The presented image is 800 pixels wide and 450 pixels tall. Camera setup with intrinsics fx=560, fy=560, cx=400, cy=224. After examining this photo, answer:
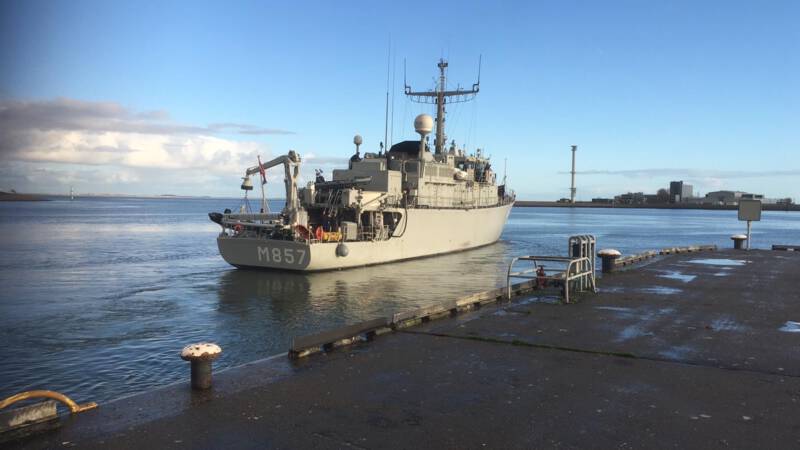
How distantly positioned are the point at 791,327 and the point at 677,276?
8678mm

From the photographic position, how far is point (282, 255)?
82.9 ft

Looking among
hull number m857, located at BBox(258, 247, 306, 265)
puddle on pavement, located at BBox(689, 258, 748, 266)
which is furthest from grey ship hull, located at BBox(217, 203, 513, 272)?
puddle on pavement, located at BBox(689, 258, 748, 266)

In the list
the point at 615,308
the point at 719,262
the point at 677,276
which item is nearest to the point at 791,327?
the point at 615,308

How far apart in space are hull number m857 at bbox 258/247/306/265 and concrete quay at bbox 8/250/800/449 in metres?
14.4

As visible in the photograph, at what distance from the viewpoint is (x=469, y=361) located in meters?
8.42

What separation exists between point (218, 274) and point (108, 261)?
9762mm

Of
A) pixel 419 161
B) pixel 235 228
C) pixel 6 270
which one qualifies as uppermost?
pixel 419 161

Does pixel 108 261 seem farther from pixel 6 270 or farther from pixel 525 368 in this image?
pixel 525 368

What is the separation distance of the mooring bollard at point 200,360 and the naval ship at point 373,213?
1748 centimetres

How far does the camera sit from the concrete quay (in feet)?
18.4

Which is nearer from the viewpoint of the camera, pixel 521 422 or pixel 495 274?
pixel 521 422

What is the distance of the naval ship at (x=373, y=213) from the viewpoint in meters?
25.5

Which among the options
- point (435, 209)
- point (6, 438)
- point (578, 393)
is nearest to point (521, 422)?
point (578, 393)

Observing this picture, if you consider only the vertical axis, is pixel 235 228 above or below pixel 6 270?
above
